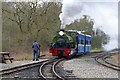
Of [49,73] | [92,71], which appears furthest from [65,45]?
[49,73]

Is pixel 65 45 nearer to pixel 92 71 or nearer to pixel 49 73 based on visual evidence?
pixel 92 71

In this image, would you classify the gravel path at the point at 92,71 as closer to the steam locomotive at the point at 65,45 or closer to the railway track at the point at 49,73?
the railway track at the point at 49,73

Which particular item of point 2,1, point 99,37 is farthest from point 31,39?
point 99,37

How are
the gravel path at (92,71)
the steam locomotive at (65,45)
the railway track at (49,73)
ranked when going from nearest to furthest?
Answer: 1. the railway track at (49,73)
2. the gravel path at (92,71)
3. the steam locomotive at (65,45)

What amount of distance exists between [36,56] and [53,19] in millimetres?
17024

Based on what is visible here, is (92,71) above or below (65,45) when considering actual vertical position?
below

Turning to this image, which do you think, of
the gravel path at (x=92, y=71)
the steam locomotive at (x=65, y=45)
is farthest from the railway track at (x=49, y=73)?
the steam locomotive at (x=65, y=45)

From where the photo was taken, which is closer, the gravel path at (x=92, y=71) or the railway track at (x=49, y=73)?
the railway track at (x=49, y=73)

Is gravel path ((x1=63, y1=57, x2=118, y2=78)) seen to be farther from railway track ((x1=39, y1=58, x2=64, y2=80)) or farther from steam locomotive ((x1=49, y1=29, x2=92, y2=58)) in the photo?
steam locomotive ((x1=49, y1=29, x2=92, y2=58))

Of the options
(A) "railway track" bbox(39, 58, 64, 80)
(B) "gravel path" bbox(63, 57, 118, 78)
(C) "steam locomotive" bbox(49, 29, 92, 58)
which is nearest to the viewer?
(A) "railway track" bbox(39, 58, 64, 80)

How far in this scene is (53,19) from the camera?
37281 millimetres

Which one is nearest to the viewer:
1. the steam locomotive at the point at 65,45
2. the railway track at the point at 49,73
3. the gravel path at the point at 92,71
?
the railway track at the point at 49,73

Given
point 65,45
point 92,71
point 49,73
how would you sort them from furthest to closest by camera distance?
1. point 65,45
2. point 92,71
3. point 49,73

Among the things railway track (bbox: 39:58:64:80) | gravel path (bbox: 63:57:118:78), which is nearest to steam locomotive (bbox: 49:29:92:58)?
gravel path (bbox: 63:57:118:78)
